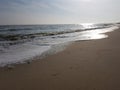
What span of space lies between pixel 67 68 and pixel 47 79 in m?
1.03

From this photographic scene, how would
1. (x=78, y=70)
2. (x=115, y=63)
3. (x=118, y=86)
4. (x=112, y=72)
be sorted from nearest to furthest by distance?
(x=118, y=86) < (x=112, y=72) < (x=78, y=70) < (x=115, y=63)

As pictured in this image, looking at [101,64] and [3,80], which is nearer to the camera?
[3,80]

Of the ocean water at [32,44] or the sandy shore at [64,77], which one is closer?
the sandy shore at [64,77]

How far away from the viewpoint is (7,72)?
4617 mm

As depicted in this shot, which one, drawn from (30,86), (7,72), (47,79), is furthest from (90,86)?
(7,72)

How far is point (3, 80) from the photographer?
13.1ft

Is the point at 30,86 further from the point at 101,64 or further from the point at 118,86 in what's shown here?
the point at 101,64

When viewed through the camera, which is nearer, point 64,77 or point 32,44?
point 64,77

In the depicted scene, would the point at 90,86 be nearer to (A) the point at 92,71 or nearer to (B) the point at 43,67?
(A) the point at 92,71

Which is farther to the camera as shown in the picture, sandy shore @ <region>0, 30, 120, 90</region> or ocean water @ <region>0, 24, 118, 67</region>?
ocean water @ <region>0, 24, 118, 67</region>

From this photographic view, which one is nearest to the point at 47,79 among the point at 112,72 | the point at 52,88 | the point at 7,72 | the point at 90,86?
the point at 52,88

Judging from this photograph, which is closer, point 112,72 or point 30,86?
point 30,86

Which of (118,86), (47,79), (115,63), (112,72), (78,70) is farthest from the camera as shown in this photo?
(115,63)

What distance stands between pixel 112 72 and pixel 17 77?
2618mm
